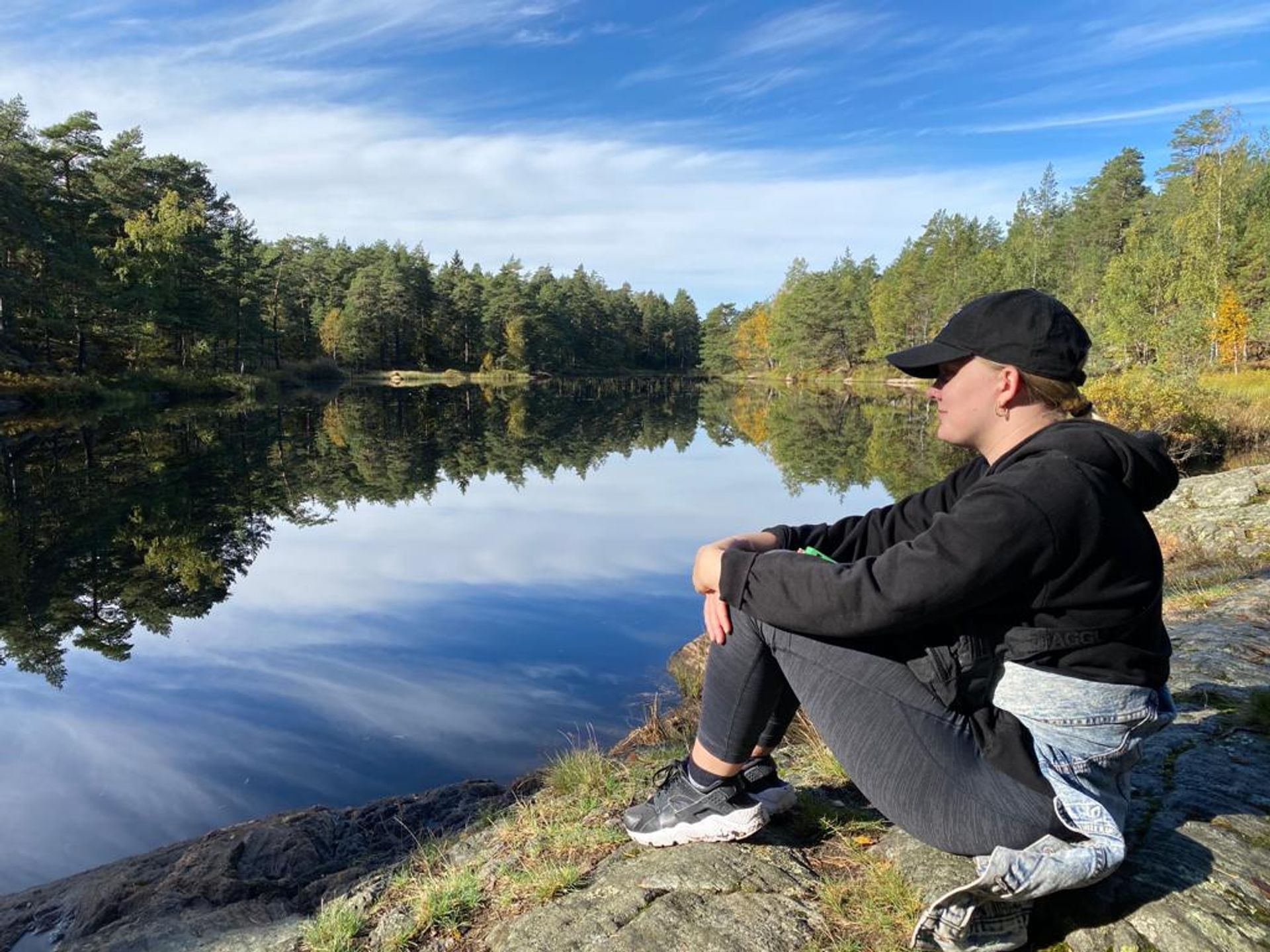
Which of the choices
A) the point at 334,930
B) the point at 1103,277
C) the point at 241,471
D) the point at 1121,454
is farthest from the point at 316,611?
the point at 1103,277

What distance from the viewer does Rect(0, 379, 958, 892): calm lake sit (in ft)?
18.4

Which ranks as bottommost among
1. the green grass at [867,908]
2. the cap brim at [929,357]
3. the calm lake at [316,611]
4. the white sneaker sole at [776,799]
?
the calm lake at [316,611]

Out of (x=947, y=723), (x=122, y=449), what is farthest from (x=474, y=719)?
(x=122, y=449)

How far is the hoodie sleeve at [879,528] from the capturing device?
8.07 feet

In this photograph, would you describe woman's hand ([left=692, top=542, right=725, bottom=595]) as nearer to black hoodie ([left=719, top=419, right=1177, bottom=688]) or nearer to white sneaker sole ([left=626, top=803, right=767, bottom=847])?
black hoodie ([left=719, top=419, right=1177, bottom=688])

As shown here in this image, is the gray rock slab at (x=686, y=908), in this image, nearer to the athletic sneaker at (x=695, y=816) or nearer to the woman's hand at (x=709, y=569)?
the athletic sneaker at (x=695, y=816)

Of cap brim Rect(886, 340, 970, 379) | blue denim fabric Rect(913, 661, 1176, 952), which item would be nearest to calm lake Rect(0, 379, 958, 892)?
blue denim fabric Rect(913, 661, 1176, 952)

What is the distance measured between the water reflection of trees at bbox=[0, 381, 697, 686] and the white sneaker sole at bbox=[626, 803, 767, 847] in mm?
7084

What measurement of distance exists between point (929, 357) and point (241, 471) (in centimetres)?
1833

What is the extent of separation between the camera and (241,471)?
17531mm

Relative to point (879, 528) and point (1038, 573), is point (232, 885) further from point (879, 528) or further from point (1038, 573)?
point (1038, 573)

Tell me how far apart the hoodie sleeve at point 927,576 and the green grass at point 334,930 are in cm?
194

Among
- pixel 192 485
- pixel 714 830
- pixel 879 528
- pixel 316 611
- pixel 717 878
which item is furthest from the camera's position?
pixel 192 485

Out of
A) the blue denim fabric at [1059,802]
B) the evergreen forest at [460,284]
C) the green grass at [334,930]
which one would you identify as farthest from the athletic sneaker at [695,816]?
the evergreen forest at [460,284]
